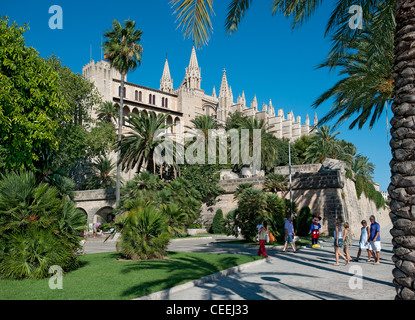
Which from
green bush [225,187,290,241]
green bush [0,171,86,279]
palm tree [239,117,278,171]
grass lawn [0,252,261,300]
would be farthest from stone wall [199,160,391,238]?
green bush [0,171,86,279]

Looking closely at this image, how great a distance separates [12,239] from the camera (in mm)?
8039

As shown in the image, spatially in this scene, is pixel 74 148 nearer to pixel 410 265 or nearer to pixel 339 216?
pixel 339 216

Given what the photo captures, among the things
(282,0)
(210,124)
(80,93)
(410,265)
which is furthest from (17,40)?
(210,124)

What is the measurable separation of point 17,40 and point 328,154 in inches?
1831

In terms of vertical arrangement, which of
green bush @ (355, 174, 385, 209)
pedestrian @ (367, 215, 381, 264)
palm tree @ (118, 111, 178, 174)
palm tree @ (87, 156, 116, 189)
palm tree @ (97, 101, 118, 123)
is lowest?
pedestrian @ (367, 215, 381, 264)

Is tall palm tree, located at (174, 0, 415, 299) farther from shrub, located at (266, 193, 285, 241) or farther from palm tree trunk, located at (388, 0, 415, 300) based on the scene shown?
shrub, located at (266, 193, 285, 241)

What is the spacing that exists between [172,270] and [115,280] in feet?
5.84

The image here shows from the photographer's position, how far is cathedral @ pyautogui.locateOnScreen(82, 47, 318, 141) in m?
54.4

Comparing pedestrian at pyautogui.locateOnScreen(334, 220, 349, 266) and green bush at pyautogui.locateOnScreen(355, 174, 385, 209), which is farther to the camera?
green bush at pyautogui.locateOnScreen(355, 174, 385, 209)

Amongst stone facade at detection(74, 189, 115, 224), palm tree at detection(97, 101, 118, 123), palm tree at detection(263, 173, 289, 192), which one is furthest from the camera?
palm tree at detection(97, 101, 118, 123)

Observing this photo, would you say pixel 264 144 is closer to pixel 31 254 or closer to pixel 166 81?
pixel 31 254

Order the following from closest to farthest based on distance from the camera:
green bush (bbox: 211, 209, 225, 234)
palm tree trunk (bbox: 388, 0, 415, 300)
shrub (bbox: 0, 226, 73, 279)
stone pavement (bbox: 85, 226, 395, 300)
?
palm tree trunk (bbox: 388, 0, 415, 300) < stone pavement (bbox: 85, 226, 395, 300) < shrub (bbox: 0, 226, 73, 279) < green bush (bbox: 211, 209, 225, 234)

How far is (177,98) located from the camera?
70.4m

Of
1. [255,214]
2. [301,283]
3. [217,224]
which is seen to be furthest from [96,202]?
[301,283]
